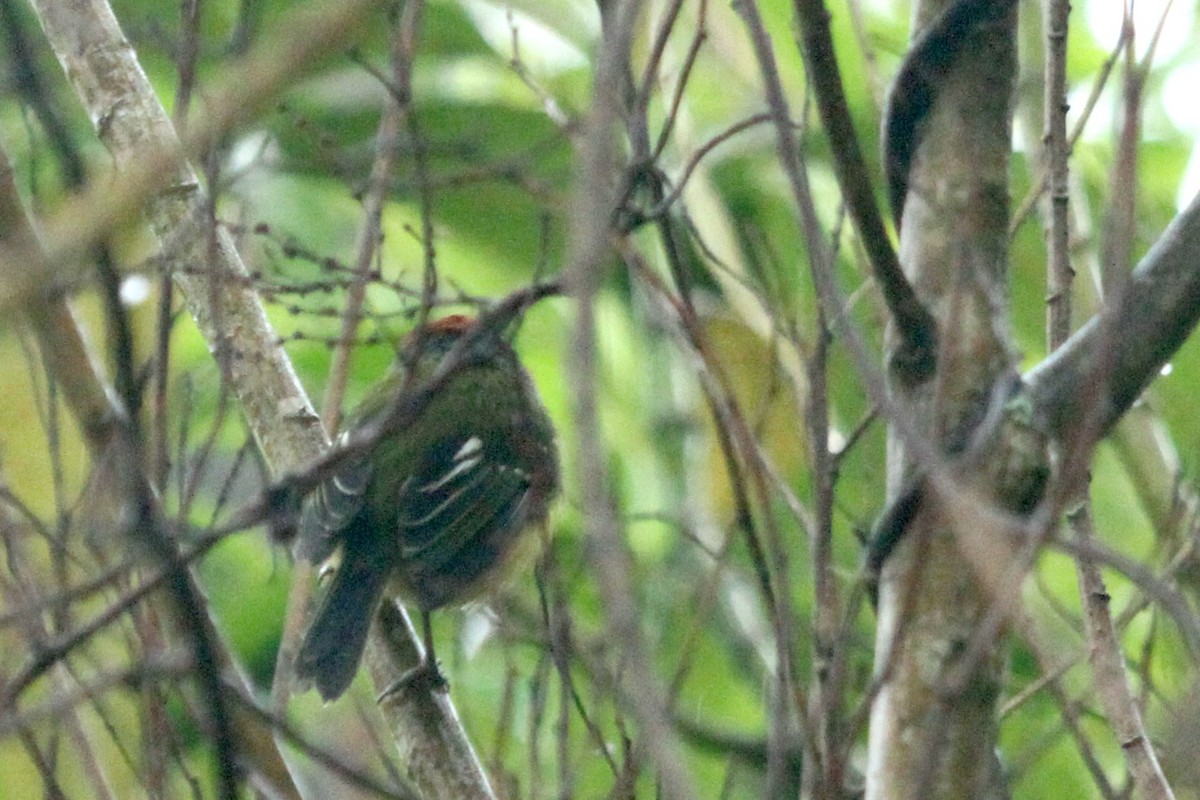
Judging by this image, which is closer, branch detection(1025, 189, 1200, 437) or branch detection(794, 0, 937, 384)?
branch detection(794, 0, 937, 384)

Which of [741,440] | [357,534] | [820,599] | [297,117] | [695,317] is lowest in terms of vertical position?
[820,599]

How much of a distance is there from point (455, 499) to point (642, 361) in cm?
172

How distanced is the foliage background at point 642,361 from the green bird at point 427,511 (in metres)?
0.17

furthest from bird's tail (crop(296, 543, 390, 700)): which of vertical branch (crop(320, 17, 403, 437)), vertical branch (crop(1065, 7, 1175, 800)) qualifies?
vertical branch (crop(1065, 7, 1175, 800))

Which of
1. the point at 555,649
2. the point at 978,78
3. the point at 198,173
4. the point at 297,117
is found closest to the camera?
the point at 978,78

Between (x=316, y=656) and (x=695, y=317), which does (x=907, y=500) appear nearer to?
(x=695, y=317)

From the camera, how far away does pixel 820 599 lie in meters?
1.85

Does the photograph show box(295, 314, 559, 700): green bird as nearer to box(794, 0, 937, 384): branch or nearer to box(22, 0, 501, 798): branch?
box(22, 0, 501, 798): branch

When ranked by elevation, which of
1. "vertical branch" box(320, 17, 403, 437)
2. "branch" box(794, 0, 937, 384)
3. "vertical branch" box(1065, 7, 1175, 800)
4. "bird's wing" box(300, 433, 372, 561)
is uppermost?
"bird's wing" box(300, 433, 372, 561)

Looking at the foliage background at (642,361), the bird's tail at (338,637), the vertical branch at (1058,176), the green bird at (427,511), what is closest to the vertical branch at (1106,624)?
the vertical branch at (1058,176)

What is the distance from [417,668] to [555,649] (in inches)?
26.1

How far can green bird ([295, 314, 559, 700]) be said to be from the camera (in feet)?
10.6

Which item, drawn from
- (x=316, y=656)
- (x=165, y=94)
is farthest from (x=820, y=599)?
(x=165, y=94)

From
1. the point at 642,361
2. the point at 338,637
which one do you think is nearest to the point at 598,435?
the point at 338,637
